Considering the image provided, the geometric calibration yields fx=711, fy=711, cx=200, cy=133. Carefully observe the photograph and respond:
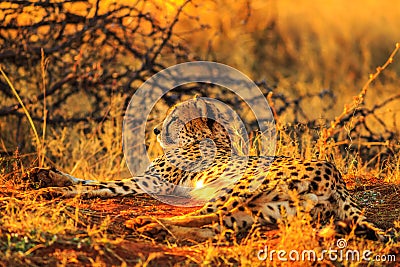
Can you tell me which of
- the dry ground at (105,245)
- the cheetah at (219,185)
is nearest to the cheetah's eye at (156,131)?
the cheetah at (219,185)

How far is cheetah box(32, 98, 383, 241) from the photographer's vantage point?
140 inches

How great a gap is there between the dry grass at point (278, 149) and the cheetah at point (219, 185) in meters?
0.10

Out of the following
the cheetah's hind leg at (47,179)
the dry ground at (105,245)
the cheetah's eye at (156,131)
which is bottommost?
the dry ground at (105,245)

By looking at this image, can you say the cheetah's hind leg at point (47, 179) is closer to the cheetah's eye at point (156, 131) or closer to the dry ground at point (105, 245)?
the dry ground at point (105, 245)

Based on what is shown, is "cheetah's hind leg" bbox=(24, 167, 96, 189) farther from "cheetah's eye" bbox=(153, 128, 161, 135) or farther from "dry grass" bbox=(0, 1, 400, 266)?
"cheetah's eye" bbox=(153, 128, 161, 135)

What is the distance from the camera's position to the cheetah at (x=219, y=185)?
3562mm

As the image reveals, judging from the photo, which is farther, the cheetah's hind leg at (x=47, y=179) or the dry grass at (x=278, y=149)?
the cheetah's hind leg at (x=47, y=179)

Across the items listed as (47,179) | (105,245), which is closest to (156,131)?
(47,179)

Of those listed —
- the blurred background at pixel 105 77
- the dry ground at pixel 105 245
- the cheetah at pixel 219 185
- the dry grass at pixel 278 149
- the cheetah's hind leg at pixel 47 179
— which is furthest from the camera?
the blurred background at pixel 105 77

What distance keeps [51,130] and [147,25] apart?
1.38m

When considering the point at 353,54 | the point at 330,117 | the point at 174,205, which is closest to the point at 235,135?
the point at 174,205

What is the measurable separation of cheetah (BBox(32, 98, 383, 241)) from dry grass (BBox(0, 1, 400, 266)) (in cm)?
10

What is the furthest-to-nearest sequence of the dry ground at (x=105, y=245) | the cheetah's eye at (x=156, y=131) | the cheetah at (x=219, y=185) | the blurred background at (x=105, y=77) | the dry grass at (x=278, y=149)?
the blurred background at (x=105, y=77)
the cheetah's eye at (x=156, y=131)
the cheetah at (x=219, y=185)
the dry grass at (x=278, y=149)
the dry ground at (x=105, y=245)

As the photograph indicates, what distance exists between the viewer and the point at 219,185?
419 cm
